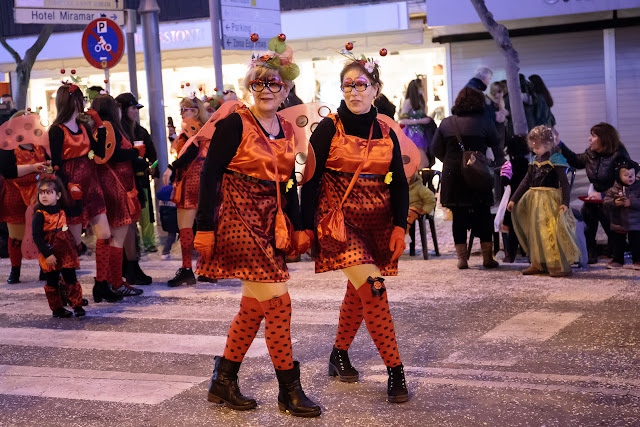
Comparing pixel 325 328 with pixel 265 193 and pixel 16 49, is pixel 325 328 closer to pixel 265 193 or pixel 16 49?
pixel 265 193

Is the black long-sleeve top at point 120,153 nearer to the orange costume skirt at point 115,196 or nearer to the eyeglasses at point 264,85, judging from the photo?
the orange costume skirt at point 115,196

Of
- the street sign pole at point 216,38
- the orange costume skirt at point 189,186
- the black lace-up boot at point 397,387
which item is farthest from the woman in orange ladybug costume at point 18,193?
the black lace-up boot at point 397,387

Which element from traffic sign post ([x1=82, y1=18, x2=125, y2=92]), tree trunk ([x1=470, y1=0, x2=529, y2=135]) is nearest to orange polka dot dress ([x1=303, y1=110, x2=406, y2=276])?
tree trunk ([x1=470, y1=0, x2=529, y2=135])

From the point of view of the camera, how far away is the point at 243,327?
5.41 m

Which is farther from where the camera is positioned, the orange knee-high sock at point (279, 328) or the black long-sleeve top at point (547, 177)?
the black long-sleeve top at point (547, 177)

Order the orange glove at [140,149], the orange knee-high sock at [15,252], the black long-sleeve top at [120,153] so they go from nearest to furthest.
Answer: the black long-sleeve top at [120,153]
the orange glove at [140,149]
the orange knee-high sock at [15,252]

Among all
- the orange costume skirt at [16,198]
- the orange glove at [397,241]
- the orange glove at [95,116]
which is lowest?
the orange glove at [397,241]

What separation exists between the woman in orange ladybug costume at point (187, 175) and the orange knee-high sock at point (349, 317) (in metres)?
4.17

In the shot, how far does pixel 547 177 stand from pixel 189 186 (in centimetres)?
372

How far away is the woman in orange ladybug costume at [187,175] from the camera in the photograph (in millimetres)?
9992

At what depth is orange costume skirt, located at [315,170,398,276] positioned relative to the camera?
18.4 ft

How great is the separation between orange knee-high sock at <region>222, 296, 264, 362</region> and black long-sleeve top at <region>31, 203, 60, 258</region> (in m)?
3.35

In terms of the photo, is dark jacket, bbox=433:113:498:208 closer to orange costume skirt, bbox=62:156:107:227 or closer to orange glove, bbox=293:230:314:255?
orange costume skirt, bbox=62:156:107:227

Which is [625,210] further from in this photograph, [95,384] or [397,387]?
[95,384]
